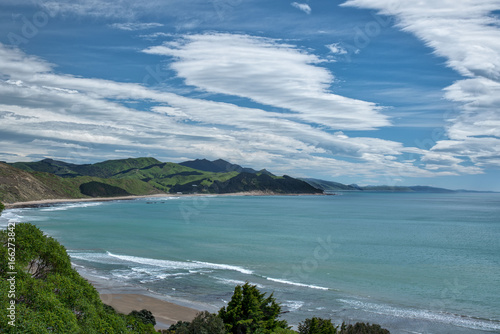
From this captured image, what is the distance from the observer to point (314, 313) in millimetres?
33250

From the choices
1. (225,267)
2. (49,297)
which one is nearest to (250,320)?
(49,297)

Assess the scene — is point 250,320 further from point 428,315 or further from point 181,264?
point 181,264

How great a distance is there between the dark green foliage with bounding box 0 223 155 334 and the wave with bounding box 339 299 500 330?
23324 millimetres

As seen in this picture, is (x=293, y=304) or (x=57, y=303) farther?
(x=293, y=304)

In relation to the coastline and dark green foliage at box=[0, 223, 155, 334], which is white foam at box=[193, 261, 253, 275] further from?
dark green foliage at box=[0, 223, 155, 334]

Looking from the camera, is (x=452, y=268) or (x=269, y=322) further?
(x=452, y=268)

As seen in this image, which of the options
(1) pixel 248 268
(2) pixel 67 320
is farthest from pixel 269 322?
(1) pixel 248 268

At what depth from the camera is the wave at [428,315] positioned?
104ft

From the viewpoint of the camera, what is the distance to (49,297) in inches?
477

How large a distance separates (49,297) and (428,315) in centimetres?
3206

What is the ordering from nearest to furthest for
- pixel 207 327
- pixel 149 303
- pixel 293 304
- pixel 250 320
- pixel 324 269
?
1. pixel 207 327
2. pixel 250 320
3. pixel 149 303
4. pixel 293 304
5. pixel 324 269

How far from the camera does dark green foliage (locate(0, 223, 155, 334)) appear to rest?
10.9 m

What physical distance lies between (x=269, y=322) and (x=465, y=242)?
7274cm

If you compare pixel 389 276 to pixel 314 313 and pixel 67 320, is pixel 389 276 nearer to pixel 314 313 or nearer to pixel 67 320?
pixel 314 313
